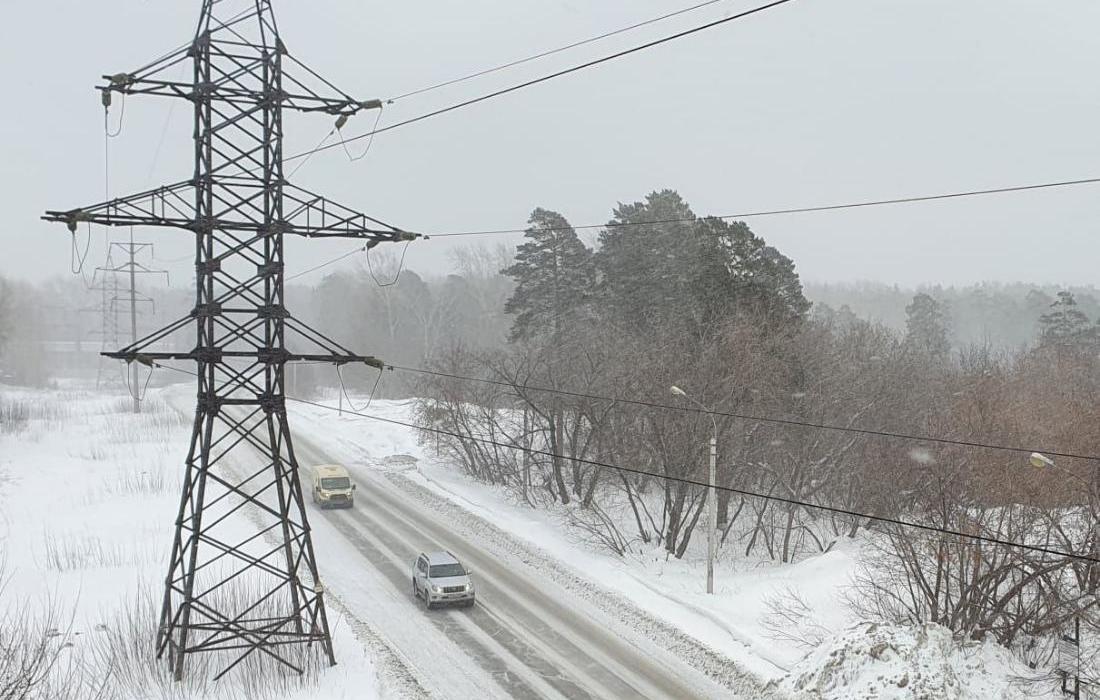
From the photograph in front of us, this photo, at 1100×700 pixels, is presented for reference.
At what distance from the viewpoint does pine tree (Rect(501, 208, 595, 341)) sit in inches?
1761

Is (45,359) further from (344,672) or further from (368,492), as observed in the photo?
(344,672)

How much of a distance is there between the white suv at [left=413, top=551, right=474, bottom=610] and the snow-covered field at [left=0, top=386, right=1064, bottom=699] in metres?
1.85

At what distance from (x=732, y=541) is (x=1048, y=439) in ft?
44.0

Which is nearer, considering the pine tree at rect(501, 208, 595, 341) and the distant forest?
the pine tree at rect(501, 208, 595, 341)

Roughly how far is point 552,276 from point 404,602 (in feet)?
82.8

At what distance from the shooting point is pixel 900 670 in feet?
53.8

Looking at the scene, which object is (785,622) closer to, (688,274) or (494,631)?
(494,631)

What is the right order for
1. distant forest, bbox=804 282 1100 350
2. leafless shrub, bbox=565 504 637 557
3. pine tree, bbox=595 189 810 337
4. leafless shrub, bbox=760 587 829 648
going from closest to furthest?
leafless shrub, bbox=760 587 829 648
leafless shrub, bbox=565 504 637 557
pine tree, bbox=595 189 810 337
distant forest, bbox=804 282 1100 350

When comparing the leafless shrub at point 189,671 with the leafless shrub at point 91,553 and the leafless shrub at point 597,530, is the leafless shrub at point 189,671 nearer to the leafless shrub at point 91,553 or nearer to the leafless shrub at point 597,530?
the leafless shrub at point 91,553

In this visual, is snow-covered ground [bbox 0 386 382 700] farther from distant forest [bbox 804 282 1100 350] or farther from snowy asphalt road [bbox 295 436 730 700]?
distant forest [bbox 804 282 1100 350]

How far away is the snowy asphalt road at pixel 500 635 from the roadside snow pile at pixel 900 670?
211 centimetres

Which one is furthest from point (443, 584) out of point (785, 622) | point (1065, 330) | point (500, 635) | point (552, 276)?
point (1065, 330)

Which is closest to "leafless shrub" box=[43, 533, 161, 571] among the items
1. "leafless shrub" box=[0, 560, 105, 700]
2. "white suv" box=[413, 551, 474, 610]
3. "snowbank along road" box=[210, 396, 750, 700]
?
"leafless shrub" box=[0, 560, 105, 700]

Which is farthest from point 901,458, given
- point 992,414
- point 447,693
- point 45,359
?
point 45,359
